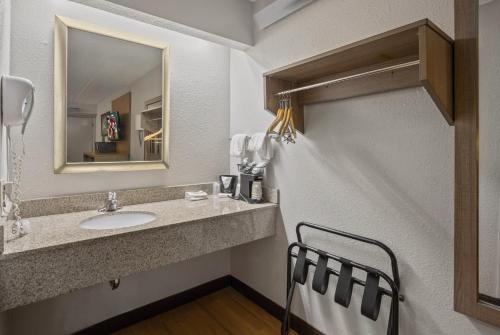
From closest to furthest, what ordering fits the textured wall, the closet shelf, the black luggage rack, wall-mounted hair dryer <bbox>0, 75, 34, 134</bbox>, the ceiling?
the closet shelf
wall-mounted hair dryer <bbox>0, 75, 34, 134</bbox>
the black luggage rack
the textured wall
the ceiling

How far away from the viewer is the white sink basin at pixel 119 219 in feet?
5.32

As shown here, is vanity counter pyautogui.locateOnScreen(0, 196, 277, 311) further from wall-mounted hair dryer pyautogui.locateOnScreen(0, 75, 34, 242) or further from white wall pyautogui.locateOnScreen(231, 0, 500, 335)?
white wall pyautogui.locateOnScreen(231, 0, 500, 335)

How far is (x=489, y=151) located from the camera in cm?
102

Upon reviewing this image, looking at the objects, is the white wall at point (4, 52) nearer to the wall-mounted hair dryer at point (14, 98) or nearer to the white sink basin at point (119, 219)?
the wall-mounted hair dryer at point (14, 98)

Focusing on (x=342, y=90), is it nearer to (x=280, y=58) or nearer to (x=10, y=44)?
(x=280, y=58)

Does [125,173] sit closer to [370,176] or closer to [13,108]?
[13,108]

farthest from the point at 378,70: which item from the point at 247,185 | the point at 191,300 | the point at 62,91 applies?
the point at 191,300

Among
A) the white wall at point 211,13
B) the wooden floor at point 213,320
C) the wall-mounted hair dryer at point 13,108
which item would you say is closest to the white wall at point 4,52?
the wall-mounted hair dryer at point 13,108

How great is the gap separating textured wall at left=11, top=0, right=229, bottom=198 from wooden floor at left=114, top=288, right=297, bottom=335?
1012 millimetres

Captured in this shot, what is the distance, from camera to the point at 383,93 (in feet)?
4.45

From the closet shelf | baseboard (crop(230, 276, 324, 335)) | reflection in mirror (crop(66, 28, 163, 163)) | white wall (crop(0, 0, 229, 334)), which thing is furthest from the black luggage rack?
reflection in mirror (crop(66, 28, 163, 163))

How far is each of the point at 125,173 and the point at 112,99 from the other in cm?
52

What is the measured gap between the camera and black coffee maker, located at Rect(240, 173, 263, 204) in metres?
1.97

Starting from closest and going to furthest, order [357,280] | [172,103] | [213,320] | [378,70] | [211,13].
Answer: [378,70] → [357,280] → [211,13] → [213,320] → [172,103]
